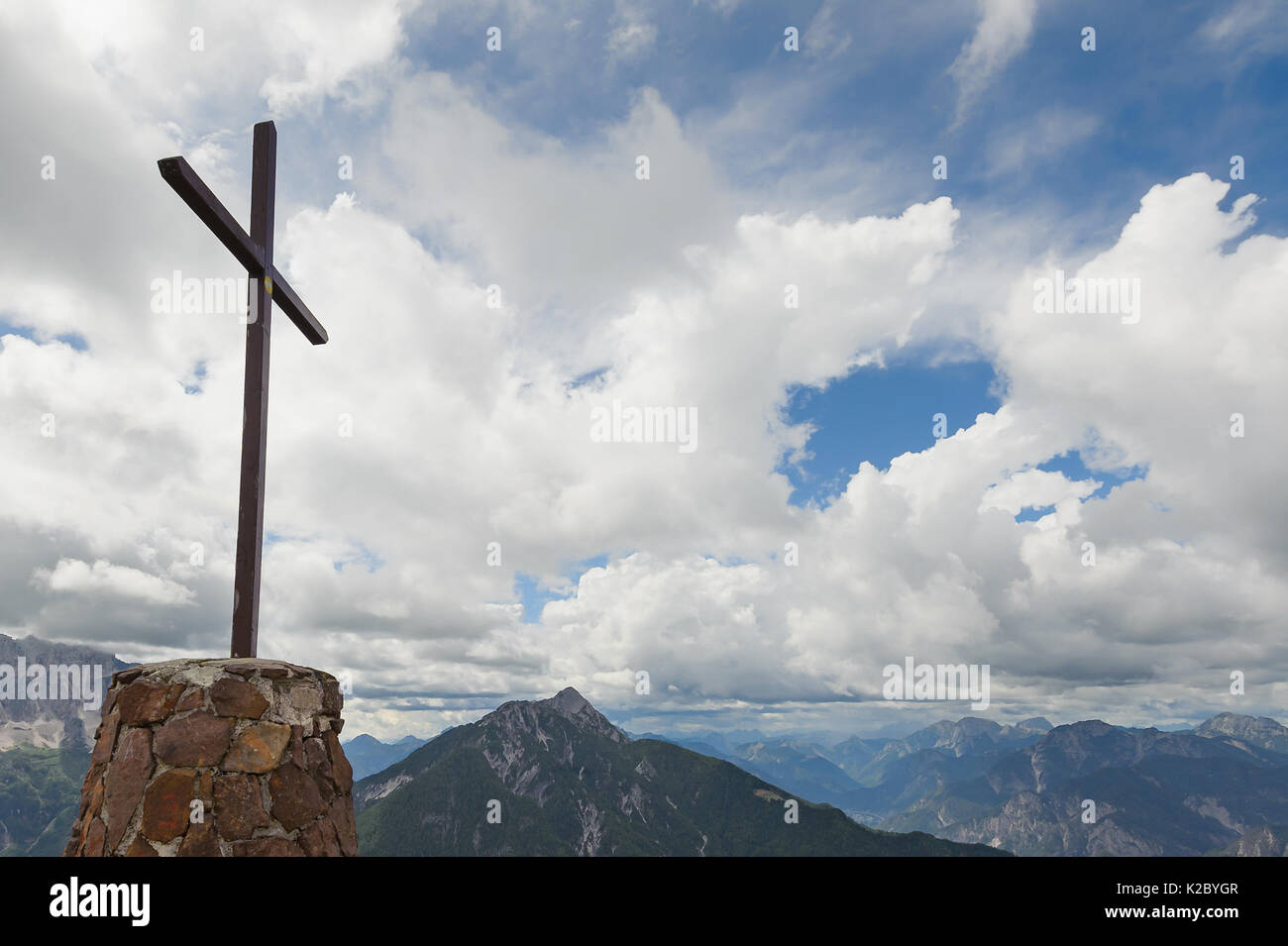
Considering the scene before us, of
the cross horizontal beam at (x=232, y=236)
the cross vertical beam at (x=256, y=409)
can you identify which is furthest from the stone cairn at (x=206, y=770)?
the cross horizontal beam at (x=232, y=236)

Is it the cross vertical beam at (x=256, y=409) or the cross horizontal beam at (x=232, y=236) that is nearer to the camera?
the cross horizontal beam at (x=232, y=236)

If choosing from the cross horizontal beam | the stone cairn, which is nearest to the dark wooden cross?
the cross horizontal beam

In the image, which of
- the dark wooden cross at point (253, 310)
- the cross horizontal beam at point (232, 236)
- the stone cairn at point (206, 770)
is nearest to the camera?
the stone cairn at point (206, 770)

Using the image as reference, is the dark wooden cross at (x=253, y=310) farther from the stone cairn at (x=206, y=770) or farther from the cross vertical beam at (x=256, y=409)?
the stone cairn at (x=206, y=770)

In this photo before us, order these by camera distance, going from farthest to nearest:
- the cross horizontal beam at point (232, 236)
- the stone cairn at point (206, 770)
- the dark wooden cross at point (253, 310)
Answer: the dark wooden cross at point (253, 310)
the cross horizontal beam at point (232, 236)
the stone cairn at point (206, 770)

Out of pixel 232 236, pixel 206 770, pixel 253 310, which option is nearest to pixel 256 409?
pixel 253 310

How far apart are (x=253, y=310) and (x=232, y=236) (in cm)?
127

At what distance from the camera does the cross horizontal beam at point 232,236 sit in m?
10.5

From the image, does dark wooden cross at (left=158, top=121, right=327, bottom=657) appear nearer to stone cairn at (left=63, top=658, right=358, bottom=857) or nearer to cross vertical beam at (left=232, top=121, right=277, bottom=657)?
cross vertical beam at (left=232, top=121, right=277, bottom=657)
